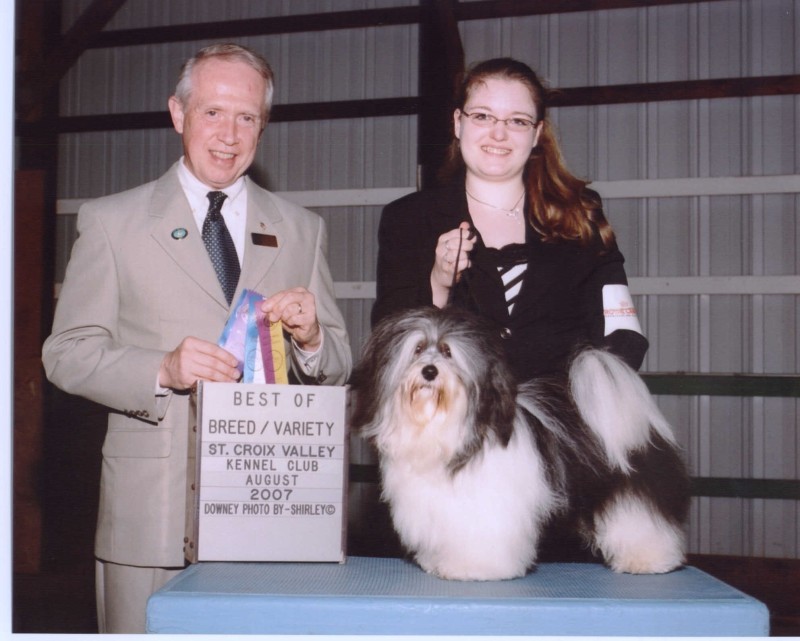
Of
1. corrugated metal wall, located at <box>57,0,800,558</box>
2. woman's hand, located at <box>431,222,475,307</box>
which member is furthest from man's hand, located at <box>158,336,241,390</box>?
corrugated metal wall, located at <box>57,0,800,558</box>

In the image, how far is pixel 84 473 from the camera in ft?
10.5

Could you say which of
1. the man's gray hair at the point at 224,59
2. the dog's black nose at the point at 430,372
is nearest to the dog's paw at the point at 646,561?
the dog's black nose at the point at 430,372

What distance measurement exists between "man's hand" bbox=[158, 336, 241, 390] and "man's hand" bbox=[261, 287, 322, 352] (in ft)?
0.45

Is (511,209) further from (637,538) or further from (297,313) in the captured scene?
(637,538)

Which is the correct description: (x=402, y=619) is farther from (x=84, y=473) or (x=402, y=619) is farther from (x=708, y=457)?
(x=708, y=457)

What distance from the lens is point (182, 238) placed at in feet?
6.33

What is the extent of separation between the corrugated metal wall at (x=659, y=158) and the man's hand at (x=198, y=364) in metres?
1.68

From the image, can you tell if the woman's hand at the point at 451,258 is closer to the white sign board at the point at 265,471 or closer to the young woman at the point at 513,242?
the young woman at the point at 513,242

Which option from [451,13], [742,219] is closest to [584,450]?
[451,13]

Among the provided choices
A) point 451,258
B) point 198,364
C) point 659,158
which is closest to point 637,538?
point 451,258

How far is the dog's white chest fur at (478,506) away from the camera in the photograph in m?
1.64

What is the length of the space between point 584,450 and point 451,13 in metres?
2.50

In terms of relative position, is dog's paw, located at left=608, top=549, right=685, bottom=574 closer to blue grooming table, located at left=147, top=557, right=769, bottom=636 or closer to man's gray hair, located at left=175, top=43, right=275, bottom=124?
blue grooming table, located at left=147, top=557, right=769, bottom=636

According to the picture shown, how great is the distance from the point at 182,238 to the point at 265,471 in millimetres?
592
